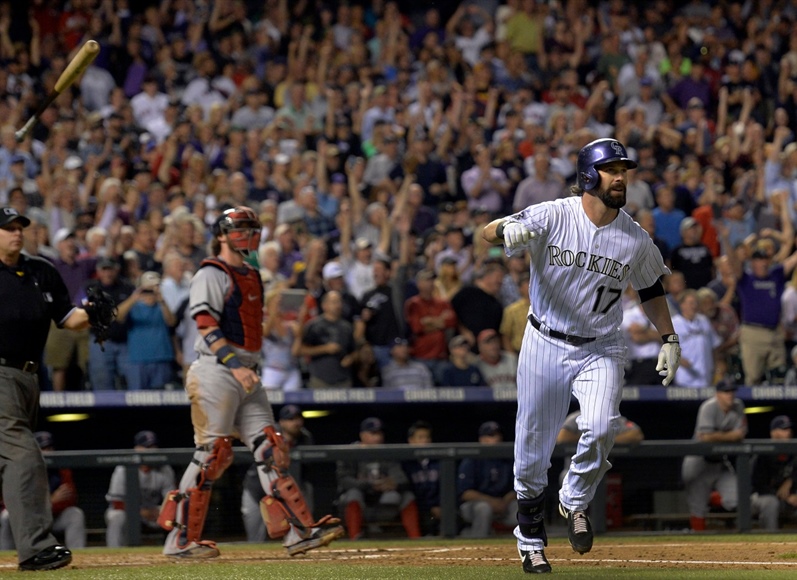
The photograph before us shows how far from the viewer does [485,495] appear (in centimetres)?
987

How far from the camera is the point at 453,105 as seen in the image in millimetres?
15258

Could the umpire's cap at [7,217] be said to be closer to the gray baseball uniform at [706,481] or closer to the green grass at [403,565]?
the green grass at [403,565]

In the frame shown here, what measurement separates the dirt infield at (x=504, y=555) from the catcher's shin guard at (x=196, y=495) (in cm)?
22

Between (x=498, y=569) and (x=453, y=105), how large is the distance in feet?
30.9

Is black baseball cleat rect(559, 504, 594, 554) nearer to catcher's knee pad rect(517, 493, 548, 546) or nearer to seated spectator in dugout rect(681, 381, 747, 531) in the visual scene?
catcher's knee pad rect(517, 493, 548, 546)

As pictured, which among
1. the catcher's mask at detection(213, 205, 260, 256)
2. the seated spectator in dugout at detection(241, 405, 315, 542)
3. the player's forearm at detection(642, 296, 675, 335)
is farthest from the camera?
the seated spectator in dugout at detection(241, 405, 315, 542)

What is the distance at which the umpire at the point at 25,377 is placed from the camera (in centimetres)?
659

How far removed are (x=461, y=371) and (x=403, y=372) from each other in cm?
50

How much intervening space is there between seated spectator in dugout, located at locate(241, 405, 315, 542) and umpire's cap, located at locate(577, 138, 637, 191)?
12.5 feet

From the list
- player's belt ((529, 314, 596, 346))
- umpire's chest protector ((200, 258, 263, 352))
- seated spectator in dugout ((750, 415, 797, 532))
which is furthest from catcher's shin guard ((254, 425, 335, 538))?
seated spectator in dugout ((750, 415, 797, 532))

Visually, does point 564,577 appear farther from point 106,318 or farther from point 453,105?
point 453,105

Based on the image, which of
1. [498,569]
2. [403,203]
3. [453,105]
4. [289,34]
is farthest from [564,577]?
[289,34]

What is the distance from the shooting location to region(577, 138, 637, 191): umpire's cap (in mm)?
6113

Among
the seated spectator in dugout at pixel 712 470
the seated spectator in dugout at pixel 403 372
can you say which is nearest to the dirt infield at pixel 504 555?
the seated spectator in dugout at pixel 712 470
